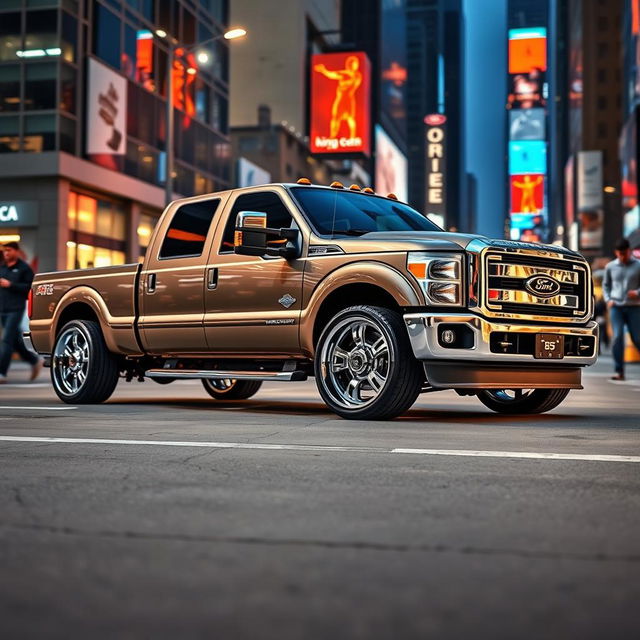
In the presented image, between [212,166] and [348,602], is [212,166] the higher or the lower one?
the higher one

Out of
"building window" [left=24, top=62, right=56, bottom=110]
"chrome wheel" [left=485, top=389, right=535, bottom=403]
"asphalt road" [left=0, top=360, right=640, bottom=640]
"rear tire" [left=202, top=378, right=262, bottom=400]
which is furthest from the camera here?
"building window" [left=24, top=62, right=56, bottom=110]

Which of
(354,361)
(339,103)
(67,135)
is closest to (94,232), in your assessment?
(67,135)

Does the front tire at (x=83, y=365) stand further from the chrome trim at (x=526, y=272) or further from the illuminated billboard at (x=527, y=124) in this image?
the illuminated billboard at (x=527, y=124)

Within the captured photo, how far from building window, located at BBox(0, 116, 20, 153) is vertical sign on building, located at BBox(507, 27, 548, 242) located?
10158 centimetres

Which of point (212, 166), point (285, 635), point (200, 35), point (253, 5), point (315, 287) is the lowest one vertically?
point (285, 635)

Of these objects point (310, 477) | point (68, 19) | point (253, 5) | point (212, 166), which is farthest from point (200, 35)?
point (310, 477)

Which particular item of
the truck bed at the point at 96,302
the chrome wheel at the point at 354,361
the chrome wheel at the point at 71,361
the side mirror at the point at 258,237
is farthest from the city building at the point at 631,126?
the chrome wheel at the point at 354,361

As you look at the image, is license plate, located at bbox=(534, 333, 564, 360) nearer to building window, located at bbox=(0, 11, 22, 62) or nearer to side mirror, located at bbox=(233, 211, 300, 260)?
side mirror, located at bbox=(233, 211, 300, 260)

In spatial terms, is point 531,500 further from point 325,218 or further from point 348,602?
point 325,218

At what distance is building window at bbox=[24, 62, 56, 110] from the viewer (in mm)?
33406

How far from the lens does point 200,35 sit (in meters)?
46.2

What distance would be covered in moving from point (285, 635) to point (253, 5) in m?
80.9

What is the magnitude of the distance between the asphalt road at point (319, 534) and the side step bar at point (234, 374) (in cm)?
164

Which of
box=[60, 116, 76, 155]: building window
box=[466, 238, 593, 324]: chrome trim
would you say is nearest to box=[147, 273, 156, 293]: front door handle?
box=[466, 238, 593, 324]: chrome trim
